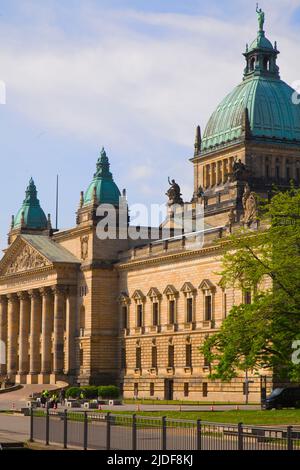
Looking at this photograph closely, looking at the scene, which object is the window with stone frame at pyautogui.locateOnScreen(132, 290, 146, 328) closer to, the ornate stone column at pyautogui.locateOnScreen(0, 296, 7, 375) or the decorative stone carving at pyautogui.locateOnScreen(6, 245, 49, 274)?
the decorative stone carving at pyautogui.locateOnScreen(6, 245, 49, 274)

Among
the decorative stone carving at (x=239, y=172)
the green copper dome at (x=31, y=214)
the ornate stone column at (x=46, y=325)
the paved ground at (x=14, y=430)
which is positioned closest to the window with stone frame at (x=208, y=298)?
the decorative stone carving at (x=239, y=172)

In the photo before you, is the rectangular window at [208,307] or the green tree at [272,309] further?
the rectangular window at [208,307]

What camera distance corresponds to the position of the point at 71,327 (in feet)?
443

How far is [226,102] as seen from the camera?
14850 centimetres

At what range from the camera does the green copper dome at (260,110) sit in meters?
143

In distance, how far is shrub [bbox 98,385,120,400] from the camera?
120m

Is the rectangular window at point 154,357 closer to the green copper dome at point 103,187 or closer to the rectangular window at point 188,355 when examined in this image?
the rectangular window at point 188,355

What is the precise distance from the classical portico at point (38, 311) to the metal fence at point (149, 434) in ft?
278

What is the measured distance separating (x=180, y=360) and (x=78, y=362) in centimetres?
1826

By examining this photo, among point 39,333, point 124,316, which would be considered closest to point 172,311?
point 124,316

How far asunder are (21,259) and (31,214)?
11.5 metres

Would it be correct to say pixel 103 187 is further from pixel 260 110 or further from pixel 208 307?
pixel 208 307

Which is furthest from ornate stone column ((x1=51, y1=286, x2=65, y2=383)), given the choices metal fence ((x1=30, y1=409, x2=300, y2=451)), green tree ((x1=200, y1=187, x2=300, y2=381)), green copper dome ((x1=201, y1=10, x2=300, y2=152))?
metal fence ((x1=30, y1=409, x2=300, y2=451))
